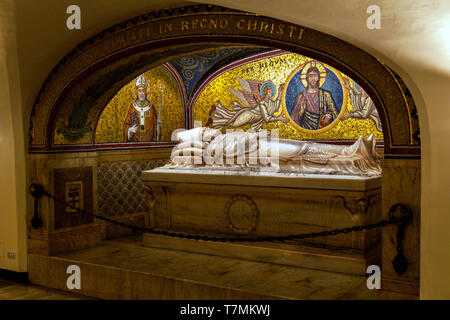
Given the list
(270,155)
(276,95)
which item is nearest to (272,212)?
(270,155)

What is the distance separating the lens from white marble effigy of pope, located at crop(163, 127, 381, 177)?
504cm

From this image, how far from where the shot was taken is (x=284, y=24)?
14.3 feet

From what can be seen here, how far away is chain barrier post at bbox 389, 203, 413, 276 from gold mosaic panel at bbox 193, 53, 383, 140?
2270 mm

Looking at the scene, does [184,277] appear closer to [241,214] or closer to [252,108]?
[241,214]

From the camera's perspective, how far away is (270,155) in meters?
5.42

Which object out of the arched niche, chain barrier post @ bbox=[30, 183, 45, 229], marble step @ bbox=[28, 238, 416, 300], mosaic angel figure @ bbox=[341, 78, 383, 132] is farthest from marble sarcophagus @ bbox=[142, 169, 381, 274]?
mosaic angel figure @ bbox=[341, 78, 383, 132]

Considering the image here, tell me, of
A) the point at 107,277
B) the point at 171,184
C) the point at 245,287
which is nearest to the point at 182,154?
the point at 171,184

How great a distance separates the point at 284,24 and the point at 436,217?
207 cm

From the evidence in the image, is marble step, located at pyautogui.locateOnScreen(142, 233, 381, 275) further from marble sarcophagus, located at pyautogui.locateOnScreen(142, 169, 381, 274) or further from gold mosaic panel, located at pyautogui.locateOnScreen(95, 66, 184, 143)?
gold mosaic panel, located at pyautogui.locateOnScreen(95, 66, 184, 143)

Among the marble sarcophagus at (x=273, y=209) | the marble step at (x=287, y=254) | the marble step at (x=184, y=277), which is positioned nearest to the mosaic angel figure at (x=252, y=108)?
the marble sarcophagus at (x=273, y=209)

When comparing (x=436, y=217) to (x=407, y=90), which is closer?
(x=436, y=217)

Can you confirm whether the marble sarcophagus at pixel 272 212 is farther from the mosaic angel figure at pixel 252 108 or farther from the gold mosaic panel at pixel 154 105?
the mosaic angel figure at pixel 252 108

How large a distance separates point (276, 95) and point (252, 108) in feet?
1.39

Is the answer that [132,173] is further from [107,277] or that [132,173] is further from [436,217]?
[436,217]
